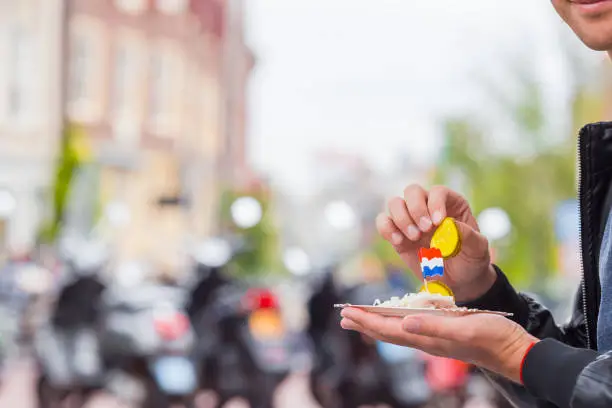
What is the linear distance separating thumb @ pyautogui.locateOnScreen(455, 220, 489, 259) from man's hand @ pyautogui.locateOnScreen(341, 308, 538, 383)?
350 millimetres

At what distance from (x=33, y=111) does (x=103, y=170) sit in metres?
3.02

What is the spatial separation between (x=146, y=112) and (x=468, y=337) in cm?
3259

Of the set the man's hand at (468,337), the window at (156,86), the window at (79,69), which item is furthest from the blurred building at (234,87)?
the man's hand at (468,337)

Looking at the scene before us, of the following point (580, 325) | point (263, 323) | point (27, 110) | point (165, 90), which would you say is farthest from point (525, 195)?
point (580, 325)

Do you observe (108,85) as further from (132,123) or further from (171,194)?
(171,194)

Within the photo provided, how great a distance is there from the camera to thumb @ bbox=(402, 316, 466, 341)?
4.96 ft

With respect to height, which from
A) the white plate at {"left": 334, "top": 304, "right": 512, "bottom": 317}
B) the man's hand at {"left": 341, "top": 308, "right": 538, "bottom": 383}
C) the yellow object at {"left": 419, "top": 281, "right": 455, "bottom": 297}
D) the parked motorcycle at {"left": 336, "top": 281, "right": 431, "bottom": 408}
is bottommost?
the parked motorcycle at {"left": 336, "top": 281, "right": 431, "bottom": 408}

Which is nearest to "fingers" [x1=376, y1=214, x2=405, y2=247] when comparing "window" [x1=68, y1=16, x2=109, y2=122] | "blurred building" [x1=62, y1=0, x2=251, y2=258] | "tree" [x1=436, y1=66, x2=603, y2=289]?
"tree" [x1=436, y1=66, x2=603, y2=289]

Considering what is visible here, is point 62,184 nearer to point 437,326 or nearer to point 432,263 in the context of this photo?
point 432,263

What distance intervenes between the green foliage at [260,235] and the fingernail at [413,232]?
32.2 m

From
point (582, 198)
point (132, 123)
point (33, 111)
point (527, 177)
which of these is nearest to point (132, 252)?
point (132, 123)

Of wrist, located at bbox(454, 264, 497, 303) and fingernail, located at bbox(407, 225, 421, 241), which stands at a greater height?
fingernail, located at bbox(407, 225, 421, 241)

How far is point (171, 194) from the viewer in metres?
33.6

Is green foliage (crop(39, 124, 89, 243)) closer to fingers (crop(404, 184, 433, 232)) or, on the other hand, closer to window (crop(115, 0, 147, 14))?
window (crop(115, 0, 147, 14))
